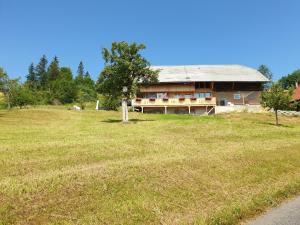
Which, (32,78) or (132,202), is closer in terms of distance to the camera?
(132,202)

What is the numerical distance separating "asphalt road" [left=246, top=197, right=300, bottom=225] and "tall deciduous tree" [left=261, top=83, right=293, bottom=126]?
93.2ft

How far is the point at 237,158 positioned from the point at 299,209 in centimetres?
684

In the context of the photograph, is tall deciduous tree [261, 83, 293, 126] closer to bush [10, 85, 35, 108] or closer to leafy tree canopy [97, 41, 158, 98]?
leafy tree canopy [97, 41, 158, 98]

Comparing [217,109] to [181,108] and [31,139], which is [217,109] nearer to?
[181,108]

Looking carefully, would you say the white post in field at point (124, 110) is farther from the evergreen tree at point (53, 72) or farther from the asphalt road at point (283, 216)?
the evergreen tree at point (53, 72)

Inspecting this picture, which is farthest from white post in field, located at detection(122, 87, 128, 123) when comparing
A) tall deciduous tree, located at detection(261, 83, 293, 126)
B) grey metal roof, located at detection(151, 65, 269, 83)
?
grey metal roof, located at detection(151, 65, 269, 83)

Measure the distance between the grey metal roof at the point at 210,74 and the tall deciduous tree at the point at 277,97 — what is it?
76.8 ft

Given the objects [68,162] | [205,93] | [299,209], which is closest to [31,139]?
[68,162]

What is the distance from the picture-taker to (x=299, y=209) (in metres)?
12.4

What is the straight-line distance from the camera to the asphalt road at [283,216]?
11.1 metres

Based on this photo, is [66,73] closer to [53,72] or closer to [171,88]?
[53,72]

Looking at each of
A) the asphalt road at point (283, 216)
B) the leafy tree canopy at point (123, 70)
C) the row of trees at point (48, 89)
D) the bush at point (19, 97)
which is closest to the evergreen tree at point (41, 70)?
the row of trees at point (48, 89)

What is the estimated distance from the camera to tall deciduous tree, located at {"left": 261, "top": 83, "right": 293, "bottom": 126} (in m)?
40.0

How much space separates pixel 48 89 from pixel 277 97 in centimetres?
10915
